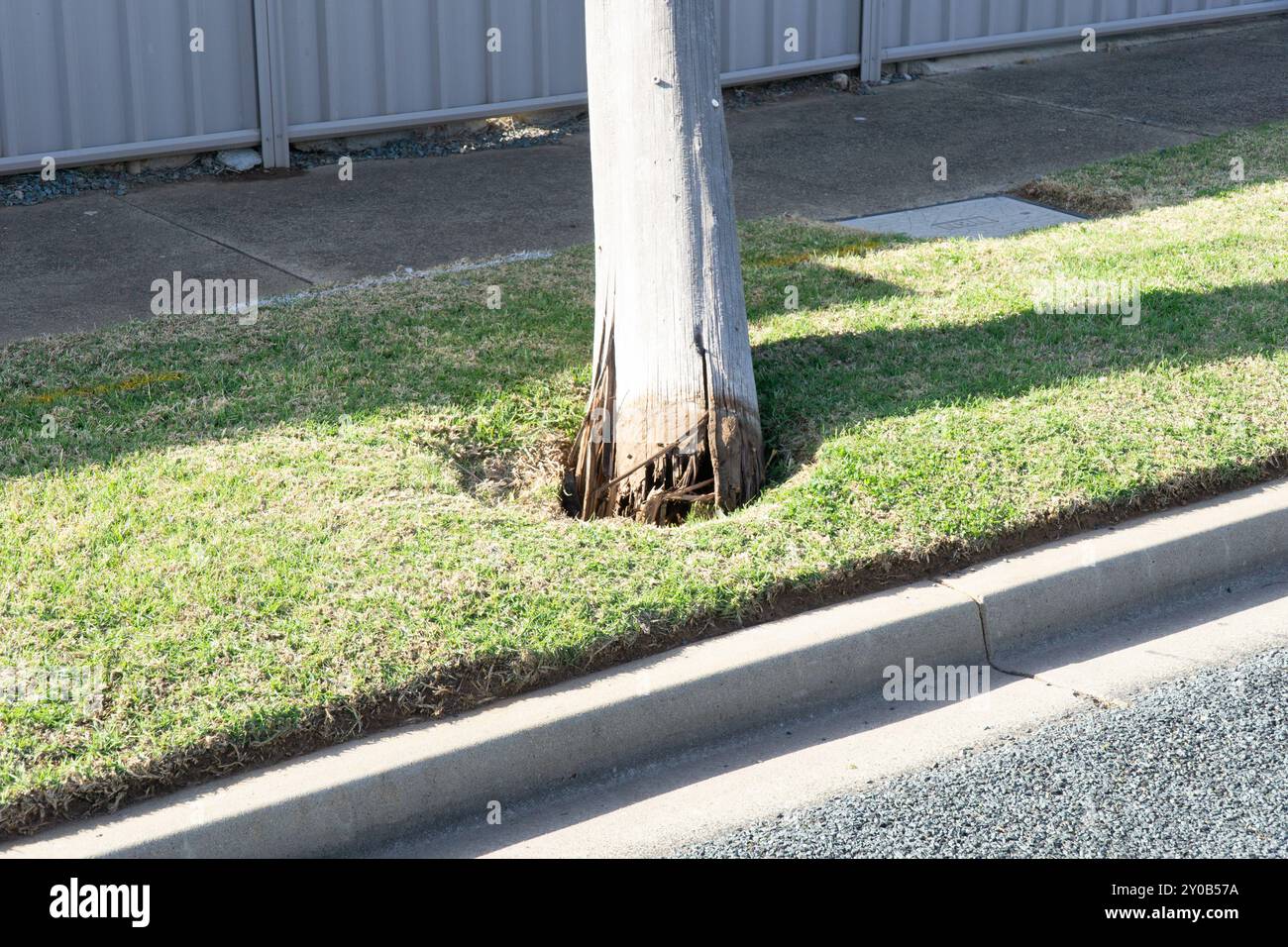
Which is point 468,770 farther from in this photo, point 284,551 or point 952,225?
point 952,225

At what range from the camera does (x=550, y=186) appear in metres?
8.75

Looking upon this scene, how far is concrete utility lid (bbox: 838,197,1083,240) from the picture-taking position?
7.81 meters

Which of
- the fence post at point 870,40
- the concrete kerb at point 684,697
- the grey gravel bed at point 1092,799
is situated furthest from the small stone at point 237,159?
the grey gravel bed at point 1092,799

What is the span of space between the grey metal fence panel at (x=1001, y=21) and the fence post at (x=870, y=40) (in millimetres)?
30

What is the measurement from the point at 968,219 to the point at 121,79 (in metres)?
4.82

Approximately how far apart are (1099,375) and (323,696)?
3374mm

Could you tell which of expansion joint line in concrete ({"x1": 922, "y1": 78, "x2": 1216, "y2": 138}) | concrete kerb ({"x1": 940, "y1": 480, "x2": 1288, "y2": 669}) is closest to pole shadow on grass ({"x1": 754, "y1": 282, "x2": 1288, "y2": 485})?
concrete kerb ({"x1": 940, "y1": 480, "x2": 1288, "y2": 669})

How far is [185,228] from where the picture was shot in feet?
25.5

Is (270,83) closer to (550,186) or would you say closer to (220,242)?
(220,242)

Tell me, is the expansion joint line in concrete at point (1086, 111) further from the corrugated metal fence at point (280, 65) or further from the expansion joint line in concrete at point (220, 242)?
the expansion joint line in concrete at point (220, 242)

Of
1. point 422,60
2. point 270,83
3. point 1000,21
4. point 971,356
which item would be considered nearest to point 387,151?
point 422,60

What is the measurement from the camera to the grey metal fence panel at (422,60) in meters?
8.92

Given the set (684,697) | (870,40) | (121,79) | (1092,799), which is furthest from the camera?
(870,40)

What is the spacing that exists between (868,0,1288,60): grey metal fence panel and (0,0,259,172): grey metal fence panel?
16.6 feet
